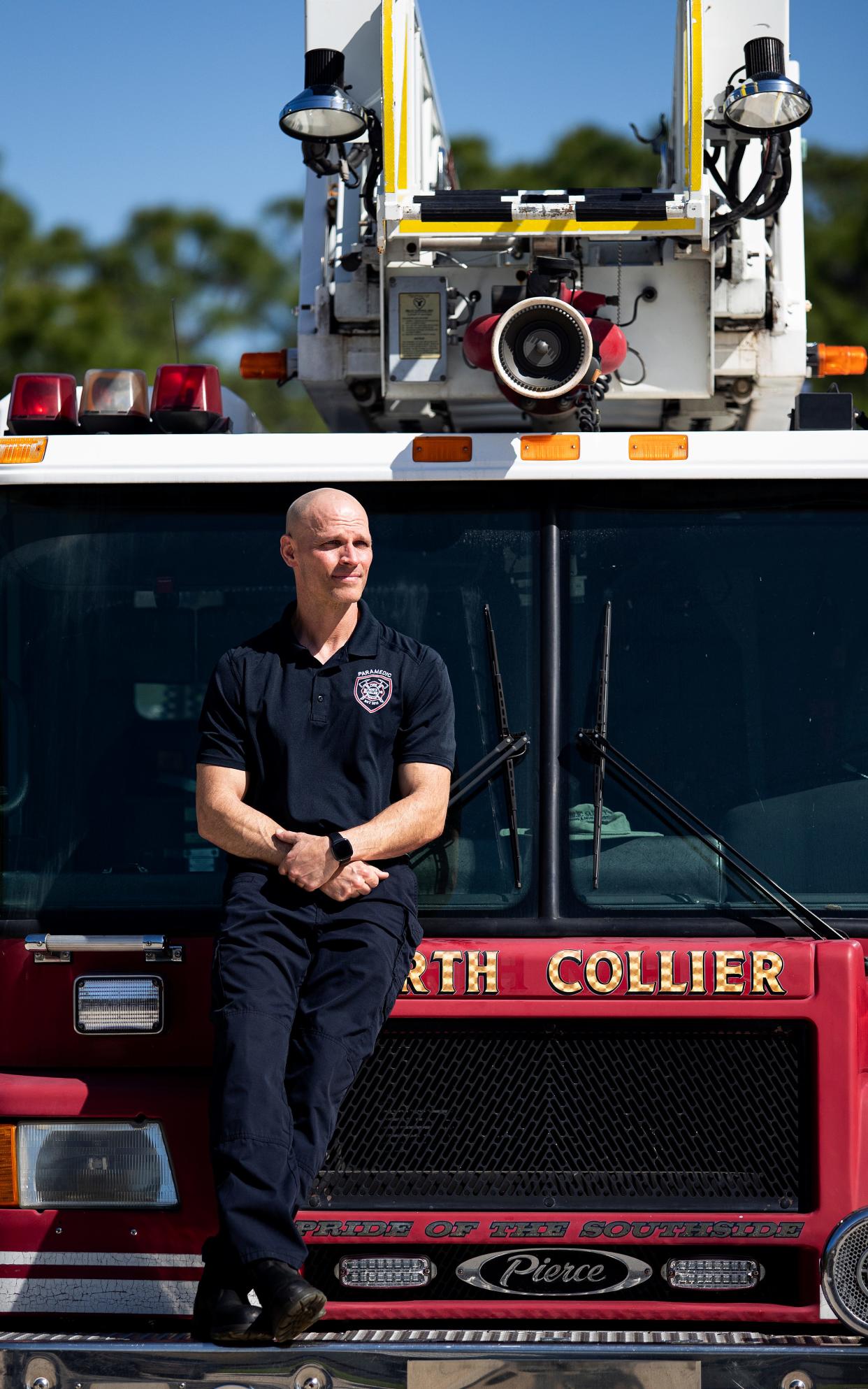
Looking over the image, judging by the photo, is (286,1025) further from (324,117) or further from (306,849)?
(324,117)

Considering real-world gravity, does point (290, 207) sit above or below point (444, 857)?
above

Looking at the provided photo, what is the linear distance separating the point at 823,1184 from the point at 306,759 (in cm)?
145

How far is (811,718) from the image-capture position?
3.83 meters

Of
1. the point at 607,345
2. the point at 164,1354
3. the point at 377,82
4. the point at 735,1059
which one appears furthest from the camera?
the point at 377,82

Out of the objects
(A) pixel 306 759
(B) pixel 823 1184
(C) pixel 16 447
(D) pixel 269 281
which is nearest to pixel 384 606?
(A) pixel 306 759

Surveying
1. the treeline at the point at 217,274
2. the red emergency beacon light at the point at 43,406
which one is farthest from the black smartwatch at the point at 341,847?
the treeline at the point at 217,274

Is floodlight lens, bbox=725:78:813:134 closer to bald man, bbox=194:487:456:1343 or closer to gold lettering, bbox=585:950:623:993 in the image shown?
bald man, bbox=194:487:456:1343

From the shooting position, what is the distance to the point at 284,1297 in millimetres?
2992

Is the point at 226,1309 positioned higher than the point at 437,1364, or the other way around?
the point at 226,1309

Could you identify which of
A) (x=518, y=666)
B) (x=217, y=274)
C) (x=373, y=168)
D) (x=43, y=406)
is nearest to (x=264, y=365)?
(x=373, y=168)

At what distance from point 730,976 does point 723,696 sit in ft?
2.28

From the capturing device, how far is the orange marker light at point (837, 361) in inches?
197

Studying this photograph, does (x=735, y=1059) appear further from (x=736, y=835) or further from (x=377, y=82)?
(x=377, y=82)

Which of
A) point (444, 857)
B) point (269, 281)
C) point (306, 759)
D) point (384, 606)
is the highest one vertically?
point (269, 281)
